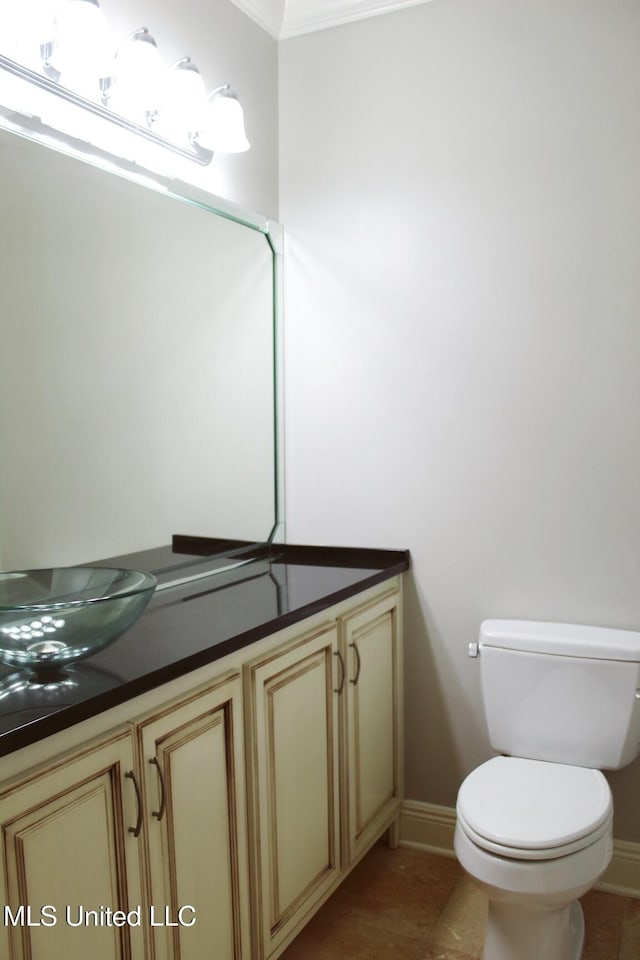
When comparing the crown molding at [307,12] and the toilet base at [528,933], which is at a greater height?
the crown molding at [307,12]

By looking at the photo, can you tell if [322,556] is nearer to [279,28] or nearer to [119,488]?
[119,488]

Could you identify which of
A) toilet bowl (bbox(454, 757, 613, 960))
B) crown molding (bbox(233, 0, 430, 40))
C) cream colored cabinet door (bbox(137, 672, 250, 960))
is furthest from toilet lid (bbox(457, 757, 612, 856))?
crown molding (bbox(233, 0, 430, 40))

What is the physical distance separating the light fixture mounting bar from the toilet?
1.49 meters

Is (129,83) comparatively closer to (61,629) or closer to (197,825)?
(61,629)

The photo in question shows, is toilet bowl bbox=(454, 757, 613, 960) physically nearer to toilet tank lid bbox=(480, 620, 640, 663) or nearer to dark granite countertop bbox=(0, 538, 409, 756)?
toilet tank lid bbox=(480, 620, 640, 663)

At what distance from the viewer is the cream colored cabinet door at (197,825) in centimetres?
139

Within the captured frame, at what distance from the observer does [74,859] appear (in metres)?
1.22

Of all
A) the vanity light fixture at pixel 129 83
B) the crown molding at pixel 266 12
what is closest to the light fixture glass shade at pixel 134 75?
the vanity light fixture at pixel 129 83

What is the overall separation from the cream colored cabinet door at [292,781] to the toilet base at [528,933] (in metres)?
0.42

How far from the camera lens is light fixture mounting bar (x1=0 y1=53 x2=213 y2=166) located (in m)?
1.62

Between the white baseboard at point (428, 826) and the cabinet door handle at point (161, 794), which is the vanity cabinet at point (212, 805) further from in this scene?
the white baseboard at point (428, 826)

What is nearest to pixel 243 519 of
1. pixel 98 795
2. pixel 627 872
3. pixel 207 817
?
pixel 207 817

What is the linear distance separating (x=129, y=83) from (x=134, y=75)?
2 cm

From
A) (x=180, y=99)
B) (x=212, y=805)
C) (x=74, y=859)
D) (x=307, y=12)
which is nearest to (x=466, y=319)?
(x=180, y=99)
